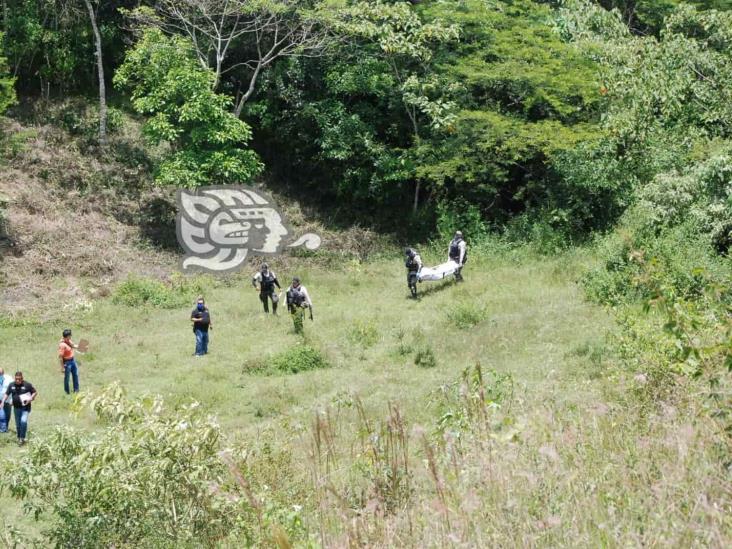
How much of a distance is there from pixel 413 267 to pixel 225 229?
8.25 metres

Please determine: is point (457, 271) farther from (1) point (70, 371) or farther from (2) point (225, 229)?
(1) point (70, 371)

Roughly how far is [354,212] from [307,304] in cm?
1078

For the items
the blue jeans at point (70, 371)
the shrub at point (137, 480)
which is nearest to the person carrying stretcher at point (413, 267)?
the blue jeans at point (70, 371)

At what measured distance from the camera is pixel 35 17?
31203 millimetres

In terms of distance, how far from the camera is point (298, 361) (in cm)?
1686

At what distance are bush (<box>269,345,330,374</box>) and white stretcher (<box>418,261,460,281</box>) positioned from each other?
6.09 metres

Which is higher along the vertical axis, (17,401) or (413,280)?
(413,280)

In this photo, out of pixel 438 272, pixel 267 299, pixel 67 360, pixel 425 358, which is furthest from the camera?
pixel 438 272

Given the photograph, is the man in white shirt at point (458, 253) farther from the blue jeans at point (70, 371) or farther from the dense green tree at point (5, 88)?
the dense green tree at point (5, 88)

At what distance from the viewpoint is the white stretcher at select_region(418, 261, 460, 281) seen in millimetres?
22625

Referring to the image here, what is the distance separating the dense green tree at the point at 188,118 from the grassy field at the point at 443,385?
3.81 metres

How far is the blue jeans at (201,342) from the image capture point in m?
18.3

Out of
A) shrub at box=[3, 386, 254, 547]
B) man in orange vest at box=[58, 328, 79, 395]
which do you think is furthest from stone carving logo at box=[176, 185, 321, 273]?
shrub at box=[3, 386, 254, 547]

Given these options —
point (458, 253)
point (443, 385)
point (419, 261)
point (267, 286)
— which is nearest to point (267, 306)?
point (267, 286)
